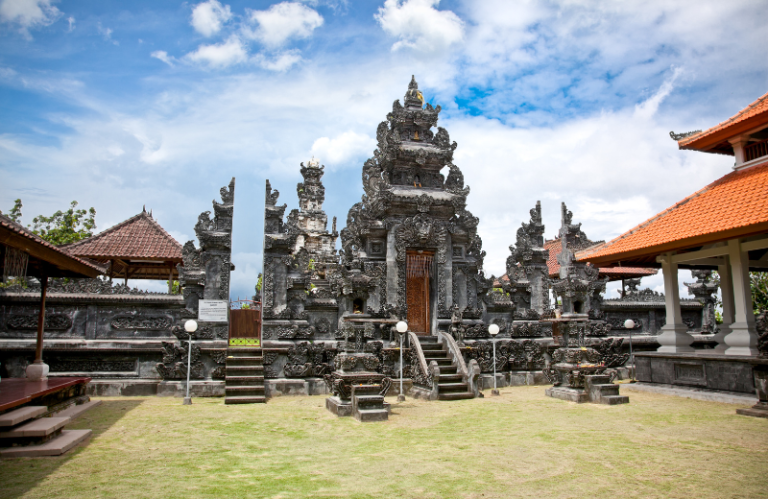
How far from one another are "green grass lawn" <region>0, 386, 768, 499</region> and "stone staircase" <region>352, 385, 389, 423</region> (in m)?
0.25

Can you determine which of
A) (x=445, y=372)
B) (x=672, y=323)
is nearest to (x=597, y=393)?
(x=445, y=372)

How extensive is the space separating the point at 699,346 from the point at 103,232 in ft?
71.9

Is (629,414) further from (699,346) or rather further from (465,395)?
(699,346)

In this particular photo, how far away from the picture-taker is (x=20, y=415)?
695 cm

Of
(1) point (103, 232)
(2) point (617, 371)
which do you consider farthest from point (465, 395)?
(1) point (103, 232)

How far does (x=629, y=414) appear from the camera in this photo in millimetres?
10109

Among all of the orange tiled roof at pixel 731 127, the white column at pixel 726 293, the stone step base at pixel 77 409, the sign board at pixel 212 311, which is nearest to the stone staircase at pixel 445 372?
the sign board at pixel 212 311

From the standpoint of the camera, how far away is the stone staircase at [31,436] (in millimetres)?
6551

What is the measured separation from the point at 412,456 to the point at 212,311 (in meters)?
8.87

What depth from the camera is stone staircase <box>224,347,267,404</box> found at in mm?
12352

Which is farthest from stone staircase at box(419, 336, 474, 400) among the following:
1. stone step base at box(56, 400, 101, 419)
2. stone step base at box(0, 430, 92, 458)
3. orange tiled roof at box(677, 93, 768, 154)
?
orange tiled roof at box(677, 93, 768, 154)

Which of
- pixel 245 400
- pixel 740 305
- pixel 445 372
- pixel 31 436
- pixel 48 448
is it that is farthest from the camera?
pixel 445 372

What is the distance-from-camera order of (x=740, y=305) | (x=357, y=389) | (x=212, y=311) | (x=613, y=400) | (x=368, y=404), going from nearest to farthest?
(x=368, y=404)
(x=357, y=389)
(x=613, y=400)
(x=740, y=305)
(x=212, y=311)

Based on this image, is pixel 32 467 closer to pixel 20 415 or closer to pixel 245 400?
pixel 20 415
